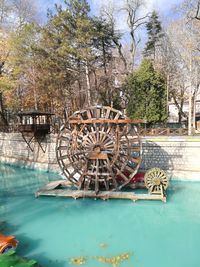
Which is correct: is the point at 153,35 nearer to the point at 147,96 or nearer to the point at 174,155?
the point at 147,96

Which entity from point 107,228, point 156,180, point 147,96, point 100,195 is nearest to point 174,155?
point 156,180

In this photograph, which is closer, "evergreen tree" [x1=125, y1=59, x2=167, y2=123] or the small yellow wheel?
the small yellow wheel

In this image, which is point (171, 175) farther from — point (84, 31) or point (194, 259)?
point (84, 31)

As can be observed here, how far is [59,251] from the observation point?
805cm

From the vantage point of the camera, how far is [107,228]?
9.73 metres

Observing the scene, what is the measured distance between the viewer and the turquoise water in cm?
781

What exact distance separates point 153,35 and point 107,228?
76.1 feet

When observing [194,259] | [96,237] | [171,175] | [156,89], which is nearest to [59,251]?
[96,237]

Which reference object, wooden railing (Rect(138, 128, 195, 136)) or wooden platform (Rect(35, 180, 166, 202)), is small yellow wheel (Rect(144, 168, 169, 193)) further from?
wooden railing (Rect(138, 128, 195, 136))

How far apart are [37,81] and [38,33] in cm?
454

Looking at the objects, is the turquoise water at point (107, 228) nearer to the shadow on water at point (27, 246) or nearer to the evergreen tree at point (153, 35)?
the shadow on water at point (27, 246)

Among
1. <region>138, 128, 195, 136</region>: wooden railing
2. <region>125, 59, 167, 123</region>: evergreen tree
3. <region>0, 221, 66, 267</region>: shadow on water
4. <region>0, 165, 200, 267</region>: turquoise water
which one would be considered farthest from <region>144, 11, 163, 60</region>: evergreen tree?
<region>0, 221, 66, 267</region>: shadow on water

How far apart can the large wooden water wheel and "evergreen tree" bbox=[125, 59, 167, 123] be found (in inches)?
289

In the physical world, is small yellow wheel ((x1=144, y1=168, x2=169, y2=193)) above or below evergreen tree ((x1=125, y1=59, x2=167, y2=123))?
below
